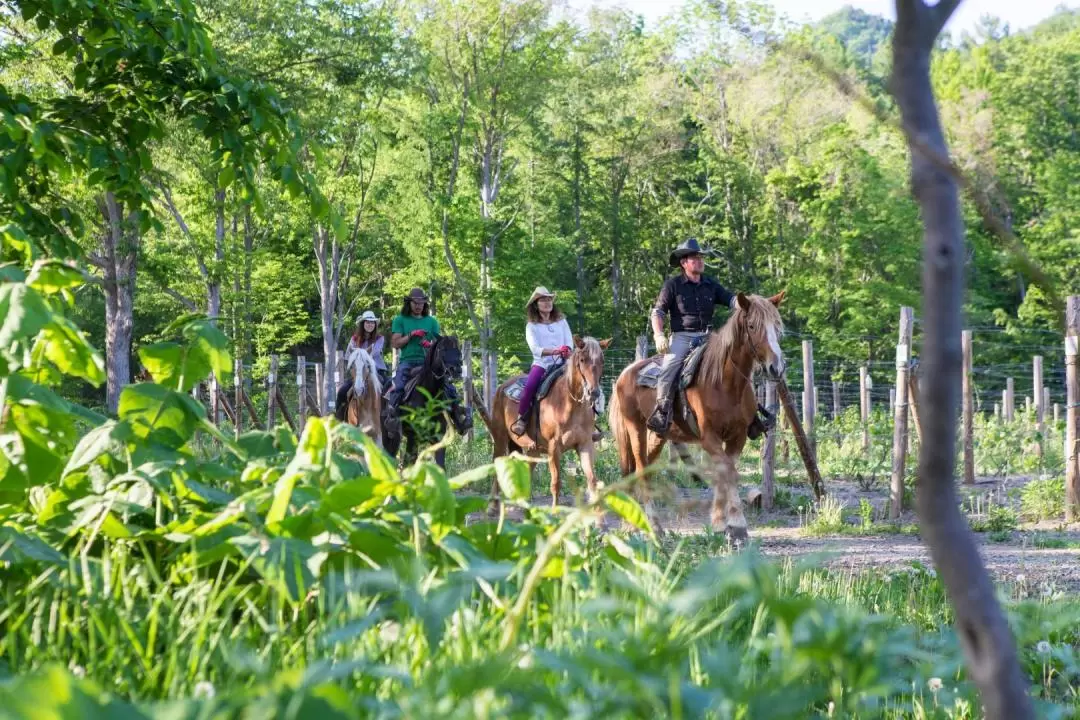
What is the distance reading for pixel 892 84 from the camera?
132 centimetres

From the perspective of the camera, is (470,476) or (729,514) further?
(729,514)

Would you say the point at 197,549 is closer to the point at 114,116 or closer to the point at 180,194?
the point at 114,116

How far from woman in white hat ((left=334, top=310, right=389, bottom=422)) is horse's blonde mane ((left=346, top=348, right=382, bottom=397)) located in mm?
384

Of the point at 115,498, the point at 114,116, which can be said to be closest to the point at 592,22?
the point at 114,116

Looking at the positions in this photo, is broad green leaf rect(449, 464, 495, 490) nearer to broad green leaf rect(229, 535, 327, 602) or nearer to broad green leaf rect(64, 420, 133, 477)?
broad green leaf rect(229, 535, 327, 602)

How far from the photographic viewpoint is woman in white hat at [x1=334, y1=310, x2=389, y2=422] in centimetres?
1587

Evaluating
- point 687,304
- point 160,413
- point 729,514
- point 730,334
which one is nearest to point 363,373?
point 687,304

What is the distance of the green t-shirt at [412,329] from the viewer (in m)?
14.4

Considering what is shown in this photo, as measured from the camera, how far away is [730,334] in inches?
400

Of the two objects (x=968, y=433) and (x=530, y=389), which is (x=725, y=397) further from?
(x=968, y=433)

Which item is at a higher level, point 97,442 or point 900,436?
point 97,442

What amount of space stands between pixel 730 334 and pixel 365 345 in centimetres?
746

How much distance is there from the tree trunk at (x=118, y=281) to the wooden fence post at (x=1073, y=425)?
17.9 m

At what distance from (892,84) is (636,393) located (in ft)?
34.1
